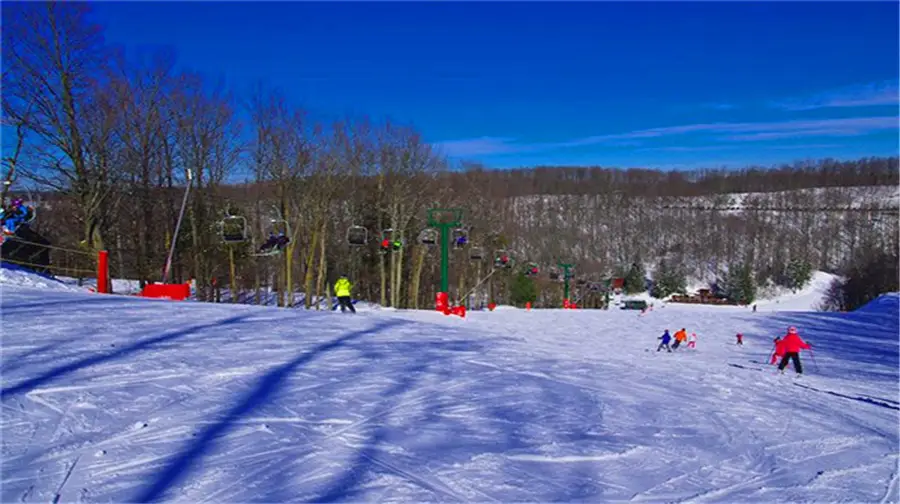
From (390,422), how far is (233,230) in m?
17.1

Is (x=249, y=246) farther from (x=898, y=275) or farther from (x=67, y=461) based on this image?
(x=898, y=275)

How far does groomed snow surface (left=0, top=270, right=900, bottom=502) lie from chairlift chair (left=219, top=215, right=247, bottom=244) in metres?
9.89

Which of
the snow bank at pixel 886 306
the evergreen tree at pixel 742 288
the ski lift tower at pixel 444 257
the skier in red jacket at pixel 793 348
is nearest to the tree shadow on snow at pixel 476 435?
the skier in red jacket at pixel 793 348

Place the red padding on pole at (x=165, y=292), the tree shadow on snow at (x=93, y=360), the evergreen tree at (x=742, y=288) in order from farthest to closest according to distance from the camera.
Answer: the evergreen tree at (x=742, y=288) < the red padding on pole at (x=165, y=292) < the tree shadow on snow at (x=93, y=360)

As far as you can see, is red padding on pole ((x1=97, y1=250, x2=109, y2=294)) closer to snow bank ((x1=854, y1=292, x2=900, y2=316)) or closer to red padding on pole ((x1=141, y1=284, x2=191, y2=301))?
red padding on pole ((x1=141, y1=284, x2=191, y2=301))

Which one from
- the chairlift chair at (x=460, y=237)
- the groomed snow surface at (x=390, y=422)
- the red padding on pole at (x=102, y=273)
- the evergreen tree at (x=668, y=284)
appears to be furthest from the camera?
the evergreen tree at (x=668, y=284)

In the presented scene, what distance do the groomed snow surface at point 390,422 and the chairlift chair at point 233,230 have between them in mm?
9891

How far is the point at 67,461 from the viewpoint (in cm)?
455

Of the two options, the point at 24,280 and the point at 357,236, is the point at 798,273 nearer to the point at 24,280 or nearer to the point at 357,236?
the point at 357,236

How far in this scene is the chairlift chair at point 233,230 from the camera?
21.1m

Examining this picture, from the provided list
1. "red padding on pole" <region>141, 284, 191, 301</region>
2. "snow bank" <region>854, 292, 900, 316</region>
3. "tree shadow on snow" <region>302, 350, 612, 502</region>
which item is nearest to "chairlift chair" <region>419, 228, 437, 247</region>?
"red padding on pole" <region>141, 284, 191, 301</region>

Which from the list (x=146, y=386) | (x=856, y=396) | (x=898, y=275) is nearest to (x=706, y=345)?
(x=856, y=396)

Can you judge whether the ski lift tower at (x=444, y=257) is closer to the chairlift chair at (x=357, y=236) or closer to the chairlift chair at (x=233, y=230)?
the chairlift chair at (x=357, y=236)

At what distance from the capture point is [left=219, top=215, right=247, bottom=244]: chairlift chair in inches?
830
